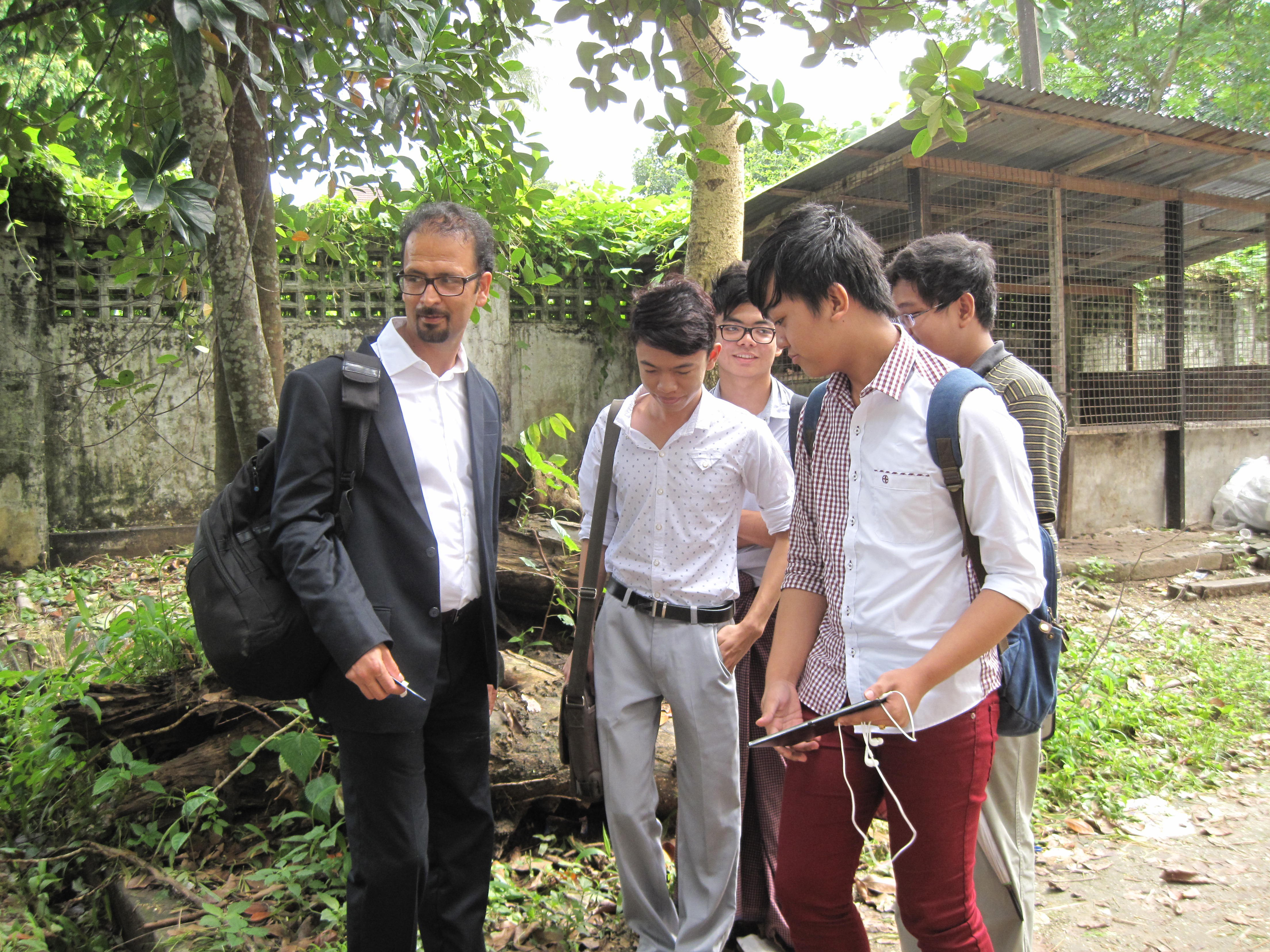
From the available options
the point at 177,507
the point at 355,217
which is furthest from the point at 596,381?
the point at 177,507

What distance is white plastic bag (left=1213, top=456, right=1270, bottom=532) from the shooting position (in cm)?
809

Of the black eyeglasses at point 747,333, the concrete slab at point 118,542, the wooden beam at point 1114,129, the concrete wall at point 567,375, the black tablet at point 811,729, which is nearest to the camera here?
the black tablet at point 811,729

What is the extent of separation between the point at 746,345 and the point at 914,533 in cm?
142

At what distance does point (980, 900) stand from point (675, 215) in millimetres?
7104

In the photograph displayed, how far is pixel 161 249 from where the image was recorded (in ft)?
12.3

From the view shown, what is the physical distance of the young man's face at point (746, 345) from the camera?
2.98 metres

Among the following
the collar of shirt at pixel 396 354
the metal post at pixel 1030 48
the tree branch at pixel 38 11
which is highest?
the metal post at pixel 1030 48

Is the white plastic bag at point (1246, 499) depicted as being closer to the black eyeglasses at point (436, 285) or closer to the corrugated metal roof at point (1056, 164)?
the corrugated metal roof at point (1056, 164)

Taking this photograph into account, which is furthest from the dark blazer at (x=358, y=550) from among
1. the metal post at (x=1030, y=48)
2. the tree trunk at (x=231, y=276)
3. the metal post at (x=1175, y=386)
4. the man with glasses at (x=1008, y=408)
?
the metal post at (x=1030, y=48)

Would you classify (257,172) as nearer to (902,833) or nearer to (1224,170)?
(902,833)

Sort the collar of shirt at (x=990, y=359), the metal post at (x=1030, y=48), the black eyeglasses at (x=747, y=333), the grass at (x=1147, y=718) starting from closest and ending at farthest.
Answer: the collar of shirt at (x=990, y=359) → the black eyeglasses at (x=747, y=333) → the grass at (x=1147, y=718) → the metal post at (x=1030, y=48)

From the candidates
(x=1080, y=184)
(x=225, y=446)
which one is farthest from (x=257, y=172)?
(x=1080, y=184)

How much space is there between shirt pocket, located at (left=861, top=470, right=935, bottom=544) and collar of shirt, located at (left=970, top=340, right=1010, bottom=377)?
68 centimetres

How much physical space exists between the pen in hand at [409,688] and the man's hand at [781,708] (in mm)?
841
